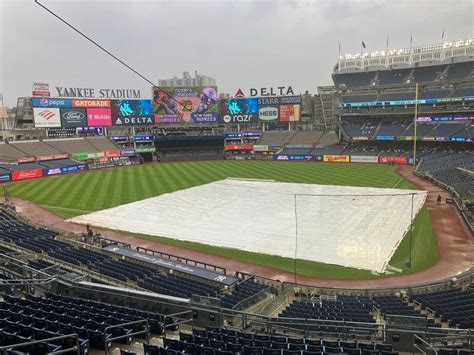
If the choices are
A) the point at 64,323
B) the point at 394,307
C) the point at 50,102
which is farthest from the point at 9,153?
the point at 394,307

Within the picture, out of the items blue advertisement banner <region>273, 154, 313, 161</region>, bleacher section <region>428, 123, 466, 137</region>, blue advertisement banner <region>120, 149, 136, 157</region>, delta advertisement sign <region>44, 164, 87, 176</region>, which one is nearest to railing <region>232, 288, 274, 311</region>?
delta advertisement sign <region>44, 164, 87, 176</region>

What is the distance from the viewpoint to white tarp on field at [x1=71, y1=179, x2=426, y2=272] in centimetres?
2995

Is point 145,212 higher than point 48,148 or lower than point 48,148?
lower

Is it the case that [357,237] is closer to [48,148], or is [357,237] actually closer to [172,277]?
[172,277]

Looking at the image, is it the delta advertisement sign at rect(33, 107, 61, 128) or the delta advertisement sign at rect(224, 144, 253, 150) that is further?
the delta advertisement sign at rect(224, 144, 253, 150)

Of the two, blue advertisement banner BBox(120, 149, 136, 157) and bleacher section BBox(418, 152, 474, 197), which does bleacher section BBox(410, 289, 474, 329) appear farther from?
blue advertisement banner BBox(120, 149, 136, 157)

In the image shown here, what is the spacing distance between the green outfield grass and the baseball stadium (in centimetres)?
34

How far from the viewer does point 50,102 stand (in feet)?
274

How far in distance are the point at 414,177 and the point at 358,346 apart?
55.9m

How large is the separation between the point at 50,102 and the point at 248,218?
6485 centimetres

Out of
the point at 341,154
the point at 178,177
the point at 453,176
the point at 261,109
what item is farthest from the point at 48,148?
the point at 453,176

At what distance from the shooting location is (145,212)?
1681 inches

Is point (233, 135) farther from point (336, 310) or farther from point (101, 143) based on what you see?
point (336, 310)

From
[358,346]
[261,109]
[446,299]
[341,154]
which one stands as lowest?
[446,299]
